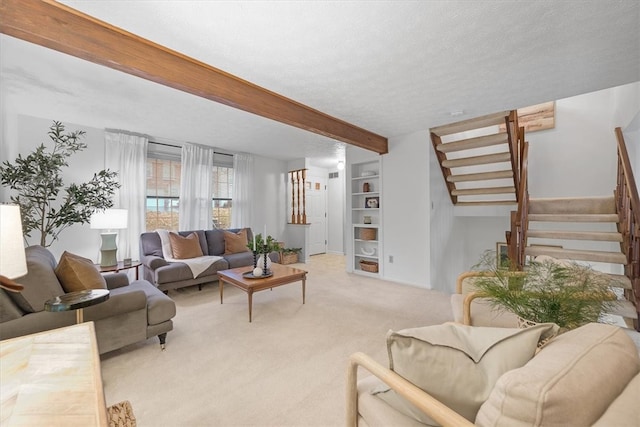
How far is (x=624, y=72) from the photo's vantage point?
223cm

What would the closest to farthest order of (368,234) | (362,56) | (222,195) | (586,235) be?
1. (362,56)
2. (586,235)
3. (368,234)
4. (222,195)

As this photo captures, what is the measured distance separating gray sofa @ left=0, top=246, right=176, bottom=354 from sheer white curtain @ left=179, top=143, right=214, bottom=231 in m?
2.30

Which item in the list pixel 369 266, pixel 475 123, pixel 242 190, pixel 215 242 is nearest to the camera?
pixel 475 123

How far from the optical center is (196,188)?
194 inches

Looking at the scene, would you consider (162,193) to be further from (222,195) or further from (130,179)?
(222,195)

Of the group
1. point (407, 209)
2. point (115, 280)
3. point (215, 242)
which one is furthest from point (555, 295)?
point (215, 242)

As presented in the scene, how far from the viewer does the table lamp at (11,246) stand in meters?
0.84

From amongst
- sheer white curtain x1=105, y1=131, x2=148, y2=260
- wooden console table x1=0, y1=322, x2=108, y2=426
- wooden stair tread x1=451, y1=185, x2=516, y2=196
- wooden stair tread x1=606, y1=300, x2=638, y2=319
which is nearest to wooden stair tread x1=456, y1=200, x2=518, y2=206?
wooden stair tread x1=451, y1=185, x2=516, y2=196

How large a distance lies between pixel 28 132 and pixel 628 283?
6.82 meters

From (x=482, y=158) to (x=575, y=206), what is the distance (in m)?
1.15

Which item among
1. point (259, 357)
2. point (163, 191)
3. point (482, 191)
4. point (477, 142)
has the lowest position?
point (259, 357)

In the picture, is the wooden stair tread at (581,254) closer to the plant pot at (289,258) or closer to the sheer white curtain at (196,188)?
the plant pot at (289,258)

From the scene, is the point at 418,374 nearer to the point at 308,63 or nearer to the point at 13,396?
the point at 13,396

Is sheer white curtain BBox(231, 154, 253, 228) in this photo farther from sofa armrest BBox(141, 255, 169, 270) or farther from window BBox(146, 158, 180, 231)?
sofa armrest BBox(141, 255, 169, 270)
